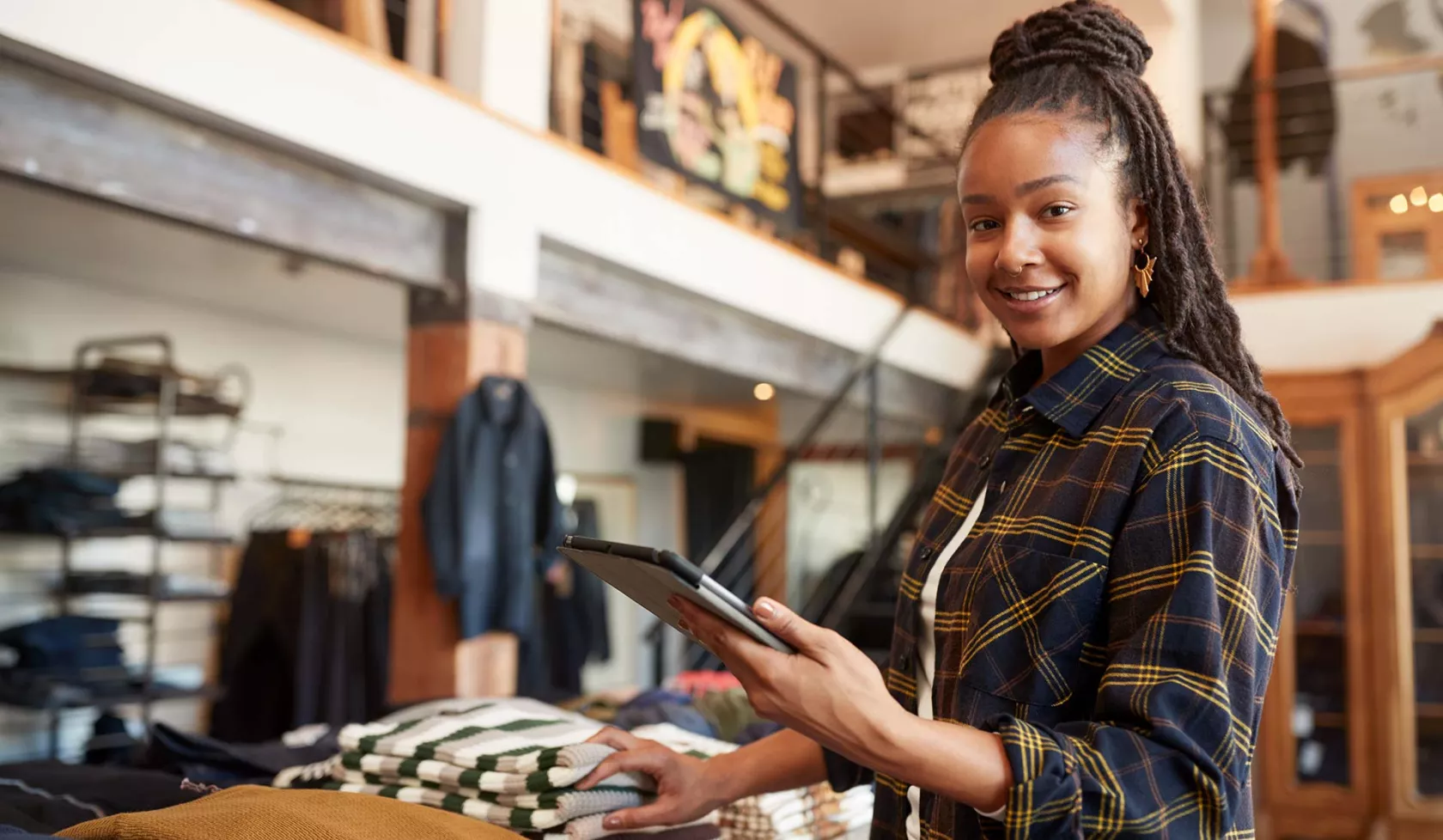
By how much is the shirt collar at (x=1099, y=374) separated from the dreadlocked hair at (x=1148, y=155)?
0.02 metres

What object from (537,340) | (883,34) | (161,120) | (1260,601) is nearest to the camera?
(1260,601)

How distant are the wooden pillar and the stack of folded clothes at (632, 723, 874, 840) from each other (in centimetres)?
211

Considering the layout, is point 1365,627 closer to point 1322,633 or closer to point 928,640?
point 1322,633

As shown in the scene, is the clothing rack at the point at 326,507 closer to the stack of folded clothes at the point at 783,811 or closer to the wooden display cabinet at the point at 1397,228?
the stack of folded clothes at the point at 783,811

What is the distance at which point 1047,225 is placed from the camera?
1.01 meters

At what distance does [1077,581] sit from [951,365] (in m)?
6.36

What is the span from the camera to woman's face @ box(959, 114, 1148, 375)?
3.28 feet

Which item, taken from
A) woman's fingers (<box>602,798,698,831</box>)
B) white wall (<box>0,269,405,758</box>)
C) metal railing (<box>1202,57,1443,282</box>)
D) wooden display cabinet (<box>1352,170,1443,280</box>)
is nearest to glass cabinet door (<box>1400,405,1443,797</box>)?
wooden display cabinet (<box>1352,170,1443,280</box>)

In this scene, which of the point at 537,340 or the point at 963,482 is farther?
the point at 537,340

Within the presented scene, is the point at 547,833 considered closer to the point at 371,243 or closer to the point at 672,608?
the point at 672,608

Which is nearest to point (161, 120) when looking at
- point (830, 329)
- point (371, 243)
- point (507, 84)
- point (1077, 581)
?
point (371, 243)

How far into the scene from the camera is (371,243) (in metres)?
3.49

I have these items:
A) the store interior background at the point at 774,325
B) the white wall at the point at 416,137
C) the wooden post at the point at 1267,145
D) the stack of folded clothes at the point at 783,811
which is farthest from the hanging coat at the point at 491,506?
the wooden post at the point at 1267,145

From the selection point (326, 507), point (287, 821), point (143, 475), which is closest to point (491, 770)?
point (287, 821)
